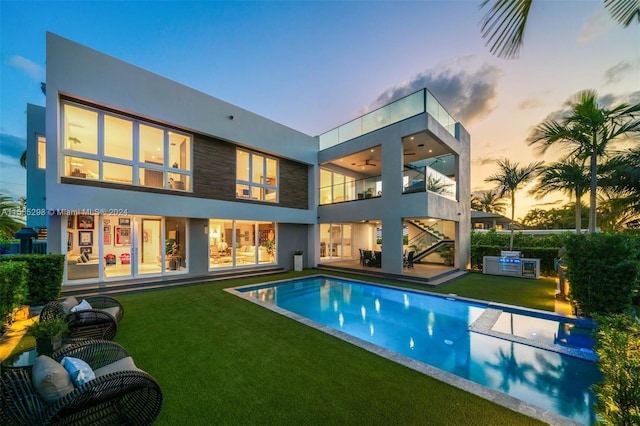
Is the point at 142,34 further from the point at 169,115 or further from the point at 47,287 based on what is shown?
the point at 47,287

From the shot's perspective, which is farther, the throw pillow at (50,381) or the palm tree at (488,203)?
the palm tree at (488,203)

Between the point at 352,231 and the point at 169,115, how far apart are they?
12.5 metres

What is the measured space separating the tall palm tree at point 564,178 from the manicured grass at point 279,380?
12.2 metres

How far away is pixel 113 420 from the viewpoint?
7.84 ft

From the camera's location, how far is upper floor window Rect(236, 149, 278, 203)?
1194cm

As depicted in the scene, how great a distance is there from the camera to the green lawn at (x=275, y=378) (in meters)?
2.69

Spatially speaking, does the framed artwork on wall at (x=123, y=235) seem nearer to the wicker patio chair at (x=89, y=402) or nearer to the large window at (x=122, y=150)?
the large window at (x=122, y=150)

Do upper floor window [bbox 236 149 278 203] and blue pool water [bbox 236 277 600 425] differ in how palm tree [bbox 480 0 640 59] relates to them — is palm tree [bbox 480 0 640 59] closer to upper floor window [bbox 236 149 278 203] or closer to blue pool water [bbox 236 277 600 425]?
blue pool water [bbox 236 277 600 425]

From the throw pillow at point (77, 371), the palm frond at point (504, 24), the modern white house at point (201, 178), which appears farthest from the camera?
the modern white house at point (201, 178)

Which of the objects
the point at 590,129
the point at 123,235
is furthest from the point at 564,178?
the point at 123,235

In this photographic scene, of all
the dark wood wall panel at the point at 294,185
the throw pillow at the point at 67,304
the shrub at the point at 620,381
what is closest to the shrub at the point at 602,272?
the shrub at the point at 620,381

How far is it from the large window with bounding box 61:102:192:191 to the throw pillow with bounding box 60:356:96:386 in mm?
7911

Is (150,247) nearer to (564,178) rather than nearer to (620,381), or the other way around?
(620,381)

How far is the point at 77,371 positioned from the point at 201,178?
9.05 meters
